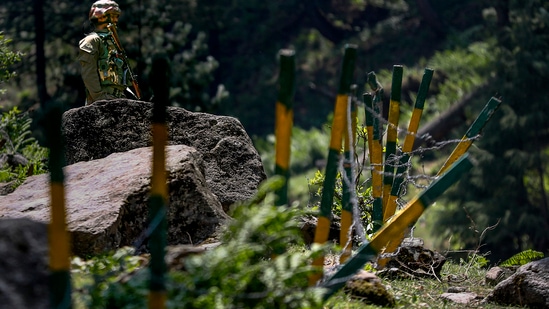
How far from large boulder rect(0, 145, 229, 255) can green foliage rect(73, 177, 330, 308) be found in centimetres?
171

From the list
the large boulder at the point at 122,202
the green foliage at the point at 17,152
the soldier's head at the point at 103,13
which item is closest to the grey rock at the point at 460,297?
the large boulder at the point at 122,202

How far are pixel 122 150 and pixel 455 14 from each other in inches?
914

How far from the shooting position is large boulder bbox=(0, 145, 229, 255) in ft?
18.4

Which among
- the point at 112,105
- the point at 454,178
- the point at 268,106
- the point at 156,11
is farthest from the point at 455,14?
the point at 454,178

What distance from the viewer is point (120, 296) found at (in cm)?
351

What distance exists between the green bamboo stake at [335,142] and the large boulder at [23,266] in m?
1.31

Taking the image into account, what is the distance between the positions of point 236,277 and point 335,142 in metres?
1.12

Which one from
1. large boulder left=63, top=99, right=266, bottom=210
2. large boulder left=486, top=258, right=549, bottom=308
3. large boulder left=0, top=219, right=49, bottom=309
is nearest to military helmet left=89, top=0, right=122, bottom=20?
large boulder left=63, top=99, right=266, bottom=210

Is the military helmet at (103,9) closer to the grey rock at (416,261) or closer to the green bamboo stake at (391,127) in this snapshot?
the green bamboo stake at (391,127)

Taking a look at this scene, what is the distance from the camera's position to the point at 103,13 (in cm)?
864

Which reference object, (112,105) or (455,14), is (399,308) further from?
(455,14)

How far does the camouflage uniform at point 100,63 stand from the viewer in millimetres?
8594

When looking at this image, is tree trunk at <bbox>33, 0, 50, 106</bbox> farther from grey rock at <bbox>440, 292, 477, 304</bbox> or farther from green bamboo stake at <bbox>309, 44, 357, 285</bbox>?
green bamboo stake at <bbox>309, 44, 357, 285</bbox>

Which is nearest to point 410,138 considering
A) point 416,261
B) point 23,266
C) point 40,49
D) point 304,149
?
point 416,261
